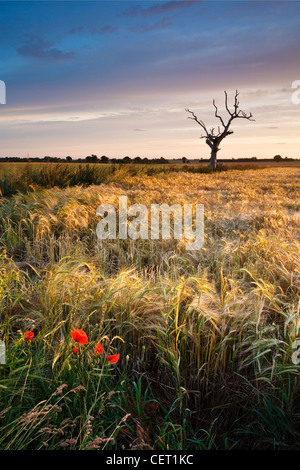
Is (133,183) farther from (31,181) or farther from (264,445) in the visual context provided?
(264,445)

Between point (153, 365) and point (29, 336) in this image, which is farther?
point (153, 365)

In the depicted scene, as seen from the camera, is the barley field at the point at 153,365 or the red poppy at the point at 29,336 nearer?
the barley field at the point at 153,365

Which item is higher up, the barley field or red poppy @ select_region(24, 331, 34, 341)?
red poppy @ select_region(24, 331, 34, 341)

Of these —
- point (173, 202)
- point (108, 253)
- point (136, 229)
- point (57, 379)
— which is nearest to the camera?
point (57, 379)

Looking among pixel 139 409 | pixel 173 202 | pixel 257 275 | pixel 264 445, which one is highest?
pixel 173 202

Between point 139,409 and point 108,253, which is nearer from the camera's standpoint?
point 139,409

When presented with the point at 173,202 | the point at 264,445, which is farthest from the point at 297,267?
the point at 173,202

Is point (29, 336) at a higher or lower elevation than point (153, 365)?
higher

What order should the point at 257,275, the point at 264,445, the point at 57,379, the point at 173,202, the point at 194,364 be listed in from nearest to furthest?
the point at 264,445 → the point at 57,379 → the point at 194,364 → the point at 257,275 → the point at 173,202

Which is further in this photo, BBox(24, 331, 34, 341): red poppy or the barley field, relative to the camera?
BBox(24, 331, 34, 341): red poppy

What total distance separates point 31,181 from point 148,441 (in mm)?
7002

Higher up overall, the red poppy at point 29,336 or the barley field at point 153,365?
the red poppy at point 29,336

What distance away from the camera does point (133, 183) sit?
981 cm
